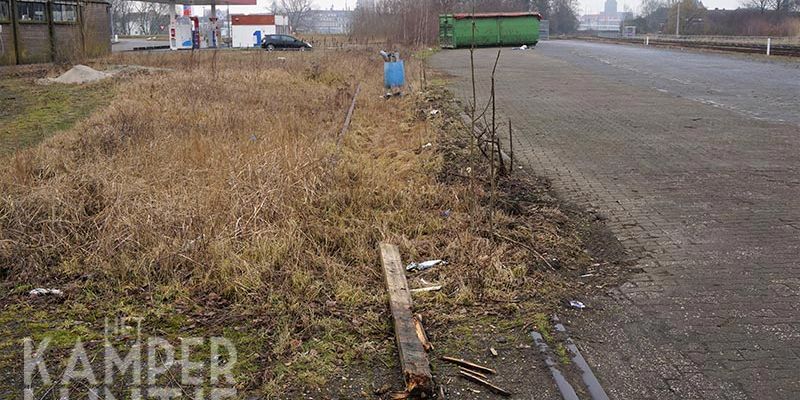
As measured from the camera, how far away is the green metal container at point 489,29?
4169cm

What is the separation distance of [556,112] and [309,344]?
1107cm

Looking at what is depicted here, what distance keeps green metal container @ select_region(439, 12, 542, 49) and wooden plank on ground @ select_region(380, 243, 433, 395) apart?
122 ft

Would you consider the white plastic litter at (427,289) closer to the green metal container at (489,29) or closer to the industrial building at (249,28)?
the green metal container at (489,29)

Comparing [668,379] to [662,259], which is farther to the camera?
[662,259]

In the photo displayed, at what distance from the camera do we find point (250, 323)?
4.32m

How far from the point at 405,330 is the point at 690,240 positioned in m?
2.96

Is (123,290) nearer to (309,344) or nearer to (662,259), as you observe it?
(309,344)

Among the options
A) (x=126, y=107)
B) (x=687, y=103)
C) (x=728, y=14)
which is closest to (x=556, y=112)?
(x=687, y=103)

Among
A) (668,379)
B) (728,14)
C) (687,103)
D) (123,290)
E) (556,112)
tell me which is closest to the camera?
(668,379)

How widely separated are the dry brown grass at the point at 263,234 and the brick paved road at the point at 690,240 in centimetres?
74

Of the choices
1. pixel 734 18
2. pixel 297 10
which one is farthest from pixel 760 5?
pixel 297 10

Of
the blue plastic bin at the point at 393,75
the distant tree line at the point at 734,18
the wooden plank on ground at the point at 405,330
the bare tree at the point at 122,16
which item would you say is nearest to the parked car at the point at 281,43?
the blue plastic bin at the point at 393,75

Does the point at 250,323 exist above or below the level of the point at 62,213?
below

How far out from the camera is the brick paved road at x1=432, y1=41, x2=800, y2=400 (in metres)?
3.77
